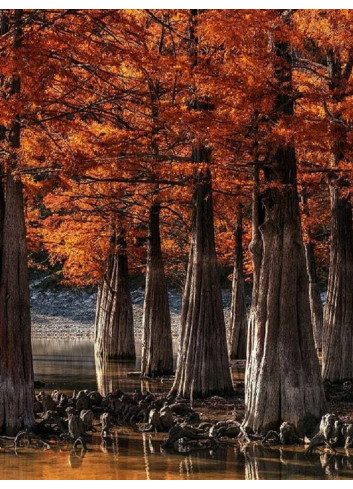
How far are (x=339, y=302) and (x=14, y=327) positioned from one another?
398 inches

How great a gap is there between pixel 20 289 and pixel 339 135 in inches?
252

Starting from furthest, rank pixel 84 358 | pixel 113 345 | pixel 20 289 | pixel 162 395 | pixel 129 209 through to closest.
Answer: pixel 84 358, pixel 113 345, pixel 129 209, pixel 162 395, pixel 20 289

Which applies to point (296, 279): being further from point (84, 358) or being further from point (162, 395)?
point (84, 358)

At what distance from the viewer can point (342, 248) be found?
22859mm

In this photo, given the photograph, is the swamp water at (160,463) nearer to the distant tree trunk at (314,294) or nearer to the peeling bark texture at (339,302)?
the peeling bark texture at (339,302)

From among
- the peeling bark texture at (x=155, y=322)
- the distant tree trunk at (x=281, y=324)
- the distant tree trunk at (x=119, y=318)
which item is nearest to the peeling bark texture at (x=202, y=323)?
the distant tree trunk at (x=281, y=324)

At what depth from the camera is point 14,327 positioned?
15383mm

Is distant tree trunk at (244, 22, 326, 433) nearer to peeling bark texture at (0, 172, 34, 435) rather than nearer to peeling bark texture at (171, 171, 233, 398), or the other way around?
peeling bark texture at (0, 172, 34, 435)

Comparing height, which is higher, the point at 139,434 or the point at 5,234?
the point at 5,234

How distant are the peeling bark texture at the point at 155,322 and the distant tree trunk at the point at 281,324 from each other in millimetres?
11515

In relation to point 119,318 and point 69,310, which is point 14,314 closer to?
point 119,318

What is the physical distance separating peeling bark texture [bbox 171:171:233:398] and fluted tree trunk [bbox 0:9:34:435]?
576cm

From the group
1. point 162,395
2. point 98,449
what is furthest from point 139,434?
point 162,395

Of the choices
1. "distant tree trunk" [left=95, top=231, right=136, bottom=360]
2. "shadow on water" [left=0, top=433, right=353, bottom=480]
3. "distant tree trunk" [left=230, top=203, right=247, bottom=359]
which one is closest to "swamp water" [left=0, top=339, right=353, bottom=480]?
"shadow on water" [left=0, top=433, right=353, bottom=480]
